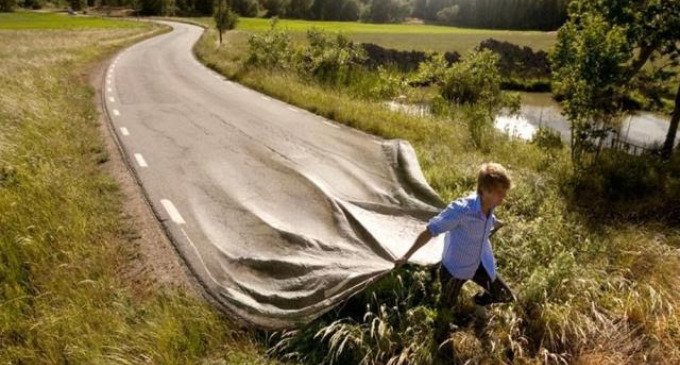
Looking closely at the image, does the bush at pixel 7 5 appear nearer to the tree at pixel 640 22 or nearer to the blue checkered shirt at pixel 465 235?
the tree at pixel 640 22

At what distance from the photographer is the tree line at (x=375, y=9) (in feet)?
316

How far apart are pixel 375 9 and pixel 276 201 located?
416ft

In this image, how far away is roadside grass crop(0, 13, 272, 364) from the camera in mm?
4238

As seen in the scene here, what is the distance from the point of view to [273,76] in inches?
755

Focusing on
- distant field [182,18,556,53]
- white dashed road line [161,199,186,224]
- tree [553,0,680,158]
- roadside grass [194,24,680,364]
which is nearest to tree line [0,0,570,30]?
distant field [182,18,556,53]

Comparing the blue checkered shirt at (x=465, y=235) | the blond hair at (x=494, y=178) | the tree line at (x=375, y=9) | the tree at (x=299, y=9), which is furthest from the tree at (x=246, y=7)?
the blond hair at (x=494, y=178)

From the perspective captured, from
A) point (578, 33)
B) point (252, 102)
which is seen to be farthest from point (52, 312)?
point (252, 102)

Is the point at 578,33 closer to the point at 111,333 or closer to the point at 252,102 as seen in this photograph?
the point at 111,333

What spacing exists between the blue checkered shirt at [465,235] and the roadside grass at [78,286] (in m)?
2.09

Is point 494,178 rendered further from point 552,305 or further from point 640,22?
point 640,22

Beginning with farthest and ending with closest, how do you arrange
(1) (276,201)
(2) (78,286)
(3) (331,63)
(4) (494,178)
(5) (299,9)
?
1. (5) (299,9)
2. (3) (331,63)
3. (1) (276,201)
4. (2) (78,286)
5. (4) (494,178)

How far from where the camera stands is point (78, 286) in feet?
16.5

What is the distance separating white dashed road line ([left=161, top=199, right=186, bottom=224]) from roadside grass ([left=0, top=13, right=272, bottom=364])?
2.13 feet

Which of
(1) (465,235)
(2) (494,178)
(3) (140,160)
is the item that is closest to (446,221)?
(1) (465,235)
